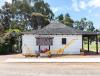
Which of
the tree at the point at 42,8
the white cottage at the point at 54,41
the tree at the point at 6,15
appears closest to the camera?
the white cottage at the point at 54,41

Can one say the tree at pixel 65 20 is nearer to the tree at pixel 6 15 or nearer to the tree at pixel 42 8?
the tree at pixel 42 8

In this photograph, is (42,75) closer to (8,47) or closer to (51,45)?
(51,45)

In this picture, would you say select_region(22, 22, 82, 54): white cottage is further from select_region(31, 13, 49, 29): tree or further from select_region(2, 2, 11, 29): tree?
select_region(2, 2, 11, 29): tree

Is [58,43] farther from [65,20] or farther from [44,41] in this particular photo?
[65,20]

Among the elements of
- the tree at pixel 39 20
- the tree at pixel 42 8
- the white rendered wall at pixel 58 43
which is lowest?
the white rendered wall at pixel 58 43

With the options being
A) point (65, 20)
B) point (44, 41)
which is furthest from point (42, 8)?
point (44, 41)

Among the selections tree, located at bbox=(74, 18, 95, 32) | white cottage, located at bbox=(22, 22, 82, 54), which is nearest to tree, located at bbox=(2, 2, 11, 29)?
white cottage, located at bbox=(22, 22, 82, 54)

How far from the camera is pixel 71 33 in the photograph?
35.7 metres

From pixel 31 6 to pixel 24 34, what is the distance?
36.7m

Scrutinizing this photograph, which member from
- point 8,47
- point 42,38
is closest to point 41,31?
point 42,38

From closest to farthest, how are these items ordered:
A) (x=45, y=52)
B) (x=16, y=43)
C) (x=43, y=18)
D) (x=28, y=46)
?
(x=45, y=52) < (x=28, y=46) < (x=16, y=43) < (x=43, y=18)

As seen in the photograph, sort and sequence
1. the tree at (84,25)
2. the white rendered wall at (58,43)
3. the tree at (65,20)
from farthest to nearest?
1. the tree at (84,25)
2. the tree at (65,20)
3. the white rendered wall at (58,43)

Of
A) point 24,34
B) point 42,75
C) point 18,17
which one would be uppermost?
point 18,17

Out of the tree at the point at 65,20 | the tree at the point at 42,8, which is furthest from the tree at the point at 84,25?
the tree at the point at 42,8
